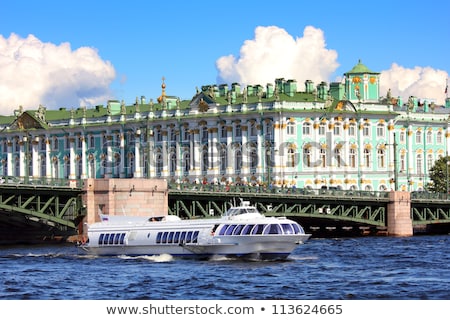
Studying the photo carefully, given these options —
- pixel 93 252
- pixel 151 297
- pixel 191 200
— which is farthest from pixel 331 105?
pixel 151 297

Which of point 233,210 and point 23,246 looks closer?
point 233,210

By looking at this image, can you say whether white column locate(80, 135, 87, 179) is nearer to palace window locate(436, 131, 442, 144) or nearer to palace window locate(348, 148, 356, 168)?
palace window locate(348, 148, 356, 168)

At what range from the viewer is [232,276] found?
57.3 metres

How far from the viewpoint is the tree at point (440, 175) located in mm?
136375

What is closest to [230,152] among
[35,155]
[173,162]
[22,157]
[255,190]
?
[173,162]

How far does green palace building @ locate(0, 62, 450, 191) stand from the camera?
130500 mm

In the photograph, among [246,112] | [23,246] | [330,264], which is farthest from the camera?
[246,112]

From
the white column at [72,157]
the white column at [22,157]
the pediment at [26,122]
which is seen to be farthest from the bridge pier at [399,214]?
the white column at [22,157]

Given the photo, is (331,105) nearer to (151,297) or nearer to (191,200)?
(191,200)

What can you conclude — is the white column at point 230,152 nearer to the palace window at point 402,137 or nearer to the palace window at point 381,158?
the palace window at point 381,158

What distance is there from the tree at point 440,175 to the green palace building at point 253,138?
2.85 meters

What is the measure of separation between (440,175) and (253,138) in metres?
20.2

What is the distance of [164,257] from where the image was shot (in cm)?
7038
